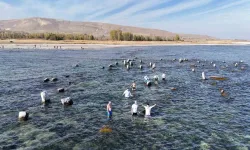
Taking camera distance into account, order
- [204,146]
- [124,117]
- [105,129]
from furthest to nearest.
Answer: [124,117], [105,129], [204,146]

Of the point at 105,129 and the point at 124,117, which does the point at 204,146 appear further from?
the point at 124,117

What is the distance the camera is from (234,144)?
23844 mm

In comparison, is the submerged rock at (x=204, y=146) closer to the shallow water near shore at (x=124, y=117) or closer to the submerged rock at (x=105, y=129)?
the shallow water near shore at (x=124, y=117)

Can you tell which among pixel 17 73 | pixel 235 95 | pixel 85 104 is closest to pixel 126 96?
pixel 85 104

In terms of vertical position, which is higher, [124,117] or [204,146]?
[124,117]

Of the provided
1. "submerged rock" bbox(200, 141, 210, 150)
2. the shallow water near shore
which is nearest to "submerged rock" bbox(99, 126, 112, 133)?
the shallow water near shore

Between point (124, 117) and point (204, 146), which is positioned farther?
point (124, 117)

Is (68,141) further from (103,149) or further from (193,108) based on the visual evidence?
(193,108)

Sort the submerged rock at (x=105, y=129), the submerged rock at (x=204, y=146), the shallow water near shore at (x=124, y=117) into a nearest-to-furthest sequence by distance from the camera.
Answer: the submerged rock at (x=204, y=146), the shallow water near shore at (x=124, y=117), the submerged rock at (x=105, y=129)

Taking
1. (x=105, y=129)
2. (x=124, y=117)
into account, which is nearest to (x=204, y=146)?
(x=105, y=129)

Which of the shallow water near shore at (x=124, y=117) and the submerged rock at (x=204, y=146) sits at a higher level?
the shallow water near shore at (x=124, y=117)

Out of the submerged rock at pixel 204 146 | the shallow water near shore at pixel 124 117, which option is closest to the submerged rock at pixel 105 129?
the shallow water near shore at pixel 124 117

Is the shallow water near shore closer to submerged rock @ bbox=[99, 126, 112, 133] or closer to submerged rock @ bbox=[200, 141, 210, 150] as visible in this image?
submerged rock @ bbox=[200, 141, 210, 150]

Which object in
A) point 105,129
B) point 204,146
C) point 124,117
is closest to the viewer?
point 204,146
